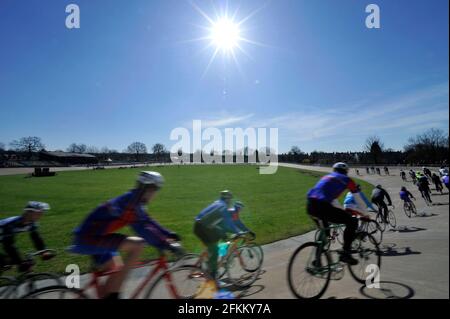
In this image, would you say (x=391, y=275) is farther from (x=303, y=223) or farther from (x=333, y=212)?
(x=303, y=223)

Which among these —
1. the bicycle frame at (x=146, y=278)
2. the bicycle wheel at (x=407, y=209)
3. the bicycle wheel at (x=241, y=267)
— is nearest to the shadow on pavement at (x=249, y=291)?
the bicycle wheel at (x=241, y=267)

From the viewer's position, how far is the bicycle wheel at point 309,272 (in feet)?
15.3

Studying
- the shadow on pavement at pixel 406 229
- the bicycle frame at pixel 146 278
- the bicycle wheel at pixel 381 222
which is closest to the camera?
the bicycle frame at pixel 146 278

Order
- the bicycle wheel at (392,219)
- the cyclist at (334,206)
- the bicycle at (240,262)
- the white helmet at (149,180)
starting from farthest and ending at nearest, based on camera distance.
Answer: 1. the bicycle wheel at (392,219)
2. the bicycle at (240,262)
3. the cyclist at (334,206)
4. the white helmet at (149,180)

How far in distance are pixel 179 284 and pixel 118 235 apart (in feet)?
3.83

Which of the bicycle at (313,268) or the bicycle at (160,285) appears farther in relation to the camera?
the bicycle at (313,268)

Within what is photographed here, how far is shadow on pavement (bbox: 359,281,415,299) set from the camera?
434cm

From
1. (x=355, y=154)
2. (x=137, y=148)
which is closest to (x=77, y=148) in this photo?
(x=137, y=148)

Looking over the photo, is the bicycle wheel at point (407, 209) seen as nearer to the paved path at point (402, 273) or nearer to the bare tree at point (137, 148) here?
the paved path at point (402, 273)

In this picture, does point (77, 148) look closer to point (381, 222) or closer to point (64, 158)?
point (64, 158)

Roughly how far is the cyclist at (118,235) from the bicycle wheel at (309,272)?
2083mm

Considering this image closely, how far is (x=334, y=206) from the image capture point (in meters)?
4.97
